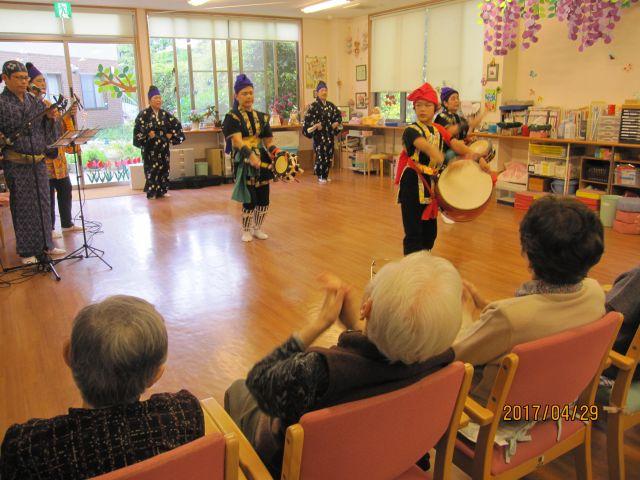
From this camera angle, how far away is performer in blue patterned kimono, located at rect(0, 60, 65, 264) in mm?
4367

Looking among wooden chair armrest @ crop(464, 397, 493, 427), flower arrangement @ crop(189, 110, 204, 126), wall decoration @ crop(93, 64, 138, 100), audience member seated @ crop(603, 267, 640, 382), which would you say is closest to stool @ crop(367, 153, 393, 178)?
flower arrangement @ crop(189, 110, 204, 126)

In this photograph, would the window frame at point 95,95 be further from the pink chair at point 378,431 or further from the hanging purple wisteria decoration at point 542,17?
the pink chair at point 378,431

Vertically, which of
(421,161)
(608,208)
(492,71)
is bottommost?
(608,208)

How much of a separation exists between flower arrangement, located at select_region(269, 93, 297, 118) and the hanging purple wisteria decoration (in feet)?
13.8

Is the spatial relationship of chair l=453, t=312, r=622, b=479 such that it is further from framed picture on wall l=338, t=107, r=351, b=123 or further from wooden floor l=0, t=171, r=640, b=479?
framed picture on wall l=338, t=107, r=351, b=123

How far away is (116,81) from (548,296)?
8882 millimetres

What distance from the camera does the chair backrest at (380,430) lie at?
3.67 ft

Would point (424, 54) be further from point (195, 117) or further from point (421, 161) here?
point (421, 161)

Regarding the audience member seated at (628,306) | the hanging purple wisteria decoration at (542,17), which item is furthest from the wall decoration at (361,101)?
the audience member seated at (628,306)

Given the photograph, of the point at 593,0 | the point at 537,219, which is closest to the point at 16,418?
the point at 537,219

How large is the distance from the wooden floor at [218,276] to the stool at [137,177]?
1.32 meters

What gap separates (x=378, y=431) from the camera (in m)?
1.20

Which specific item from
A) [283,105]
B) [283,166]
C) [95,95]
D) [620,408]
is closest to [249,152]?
[283,166]

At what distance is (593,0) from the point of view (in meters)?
5.70
